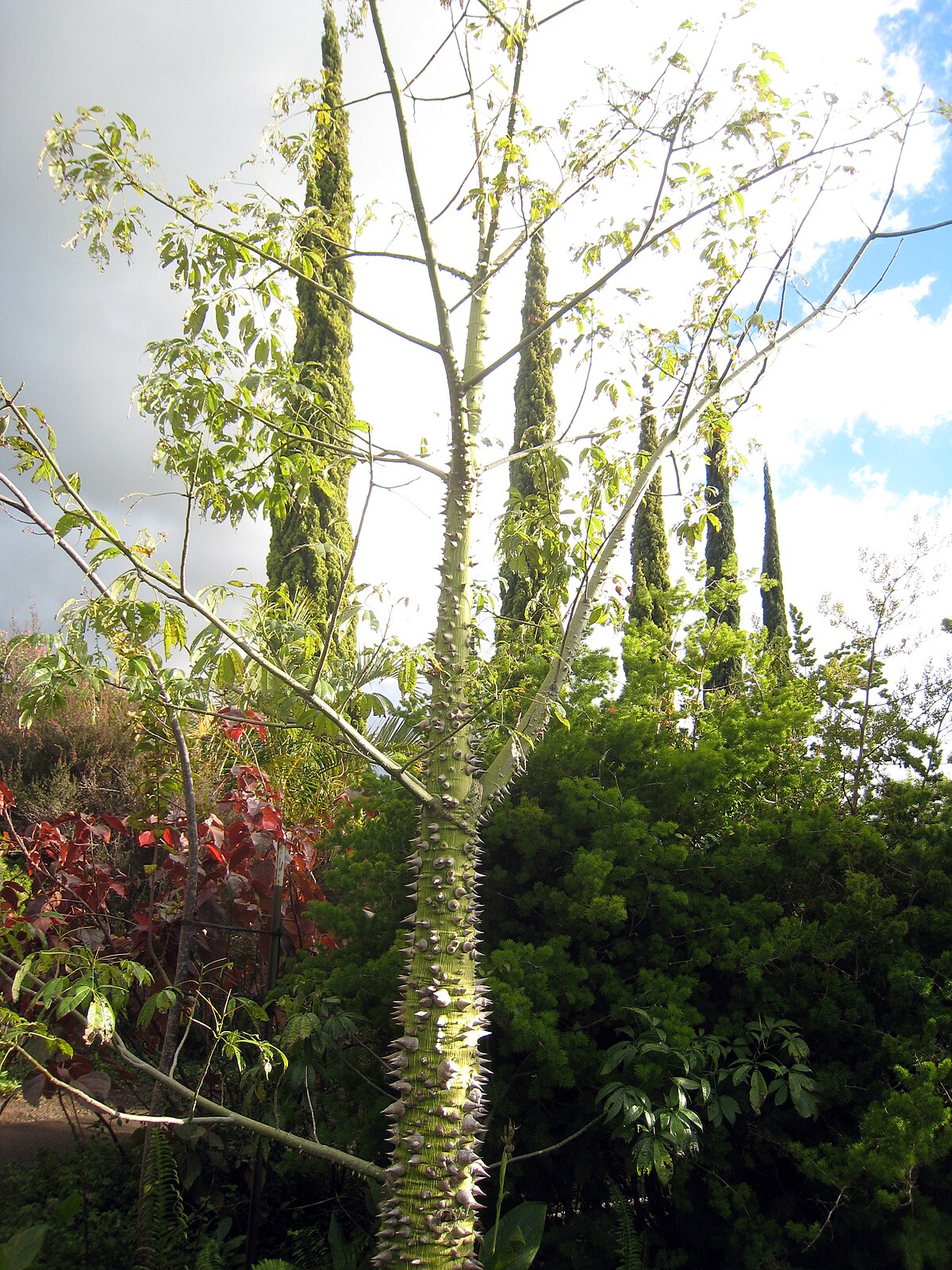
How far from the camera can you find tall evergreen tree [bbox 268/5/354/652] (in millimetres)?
3180

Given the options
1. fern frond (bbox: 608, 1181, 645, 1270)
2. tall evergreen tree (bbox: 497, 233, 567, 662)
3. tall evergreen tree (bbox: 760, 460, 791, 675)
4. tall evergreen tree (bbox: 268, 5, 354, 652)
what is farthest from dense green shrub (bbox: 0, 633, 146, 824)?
tall evergreen tree (bbox: 760, 460, 791, 675)

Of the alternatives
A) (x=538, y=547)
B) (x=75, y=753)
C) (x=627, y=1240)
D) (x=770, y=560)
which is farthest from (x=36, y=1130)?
(x=770, y=560)

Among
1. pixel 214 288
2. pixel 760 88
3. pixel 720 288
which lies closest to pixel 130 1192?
pixel 214 288

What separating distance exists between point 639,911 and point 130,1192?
2.53 m

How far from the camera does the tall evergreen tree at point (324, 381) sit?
3.18m

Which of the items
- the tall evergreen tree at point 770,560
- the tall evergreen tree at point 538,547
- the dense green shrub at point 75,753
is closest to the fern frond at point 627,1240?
the tall evergreen tree at point 538,547

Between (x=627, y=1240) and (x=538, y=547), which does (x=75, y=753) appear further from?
(x=627, y=1240)

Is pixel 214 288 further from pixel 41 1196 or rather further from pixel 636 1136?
pixel 41 1196

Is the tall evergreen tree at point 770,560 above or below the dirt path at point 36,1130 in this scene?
above

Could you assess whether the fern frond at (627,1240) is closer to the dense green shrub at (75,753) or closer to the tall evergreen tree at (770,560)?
the dense green shrub at (75,753)

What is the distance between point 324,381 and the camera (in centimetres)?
360

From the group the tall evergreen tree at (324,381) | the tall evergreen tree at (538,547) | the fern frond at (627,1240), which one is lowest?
the fern frond at (627,1240)

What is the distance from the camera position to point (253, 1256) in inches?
124

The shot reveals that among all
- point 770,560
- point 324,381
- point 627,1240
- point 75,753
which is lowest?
point 627,1240
